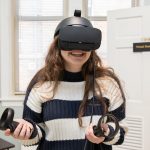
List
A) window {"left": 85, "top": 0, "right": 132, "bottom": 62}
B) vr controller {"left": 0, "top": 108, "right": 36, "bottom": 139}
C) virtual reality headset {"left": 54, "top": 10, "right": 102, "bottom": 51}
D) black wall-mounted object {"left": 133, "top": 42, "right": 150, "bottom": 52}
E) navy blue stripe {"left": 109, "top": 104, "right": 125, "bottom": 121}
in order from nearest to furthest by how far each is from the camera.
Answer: vr controller {"left": 0, "top": 108, "right": 36, "bottom": 139} → virtual reality headset {"left": 54, "top": 10, "right": 102, "bottom": 51} → navy blue stripe {"left": 109, "top": 104, "right": 125, "bottom": 121} → black wall-mounted object {"left": 133, "top": 42, "right": 150, "bottom": 52} → window {"left": 85, "top": 0, "right": 132, "bottom": 62}

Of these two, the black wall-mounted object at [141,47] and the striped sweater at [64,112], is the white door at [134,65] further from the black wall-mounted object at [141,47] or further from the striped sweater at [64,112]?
the striped sweater at [64,112]

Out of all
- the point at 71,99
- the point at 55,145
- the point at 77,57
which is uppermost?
the point at 77,57

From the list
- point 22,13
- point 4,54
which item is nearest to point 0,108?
point 4,54

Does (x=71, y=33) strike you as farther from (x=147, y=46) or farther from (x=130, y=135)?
(x=130, y=135)

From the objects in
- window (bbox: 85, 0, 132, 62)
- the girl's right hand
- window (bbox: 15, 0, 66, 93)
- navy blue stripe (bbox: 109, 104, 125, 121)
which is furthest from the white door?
the girl's right hand

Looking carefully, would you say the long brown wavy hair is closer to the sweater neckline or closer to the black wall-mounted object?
the sweater neckline

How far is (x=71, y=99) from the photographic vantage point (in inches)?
38.5

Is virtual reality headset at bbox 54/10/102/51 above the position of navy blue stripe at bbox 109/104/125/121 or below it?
above

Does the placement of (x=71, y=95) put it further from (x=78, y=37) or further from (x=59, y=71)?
(x=78, y=37)

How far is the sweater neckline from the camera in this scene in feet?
3.28

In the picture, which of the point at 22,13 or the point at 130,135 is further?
the point at 22,13

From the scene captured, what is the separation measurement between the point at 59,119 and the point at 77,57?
21cm

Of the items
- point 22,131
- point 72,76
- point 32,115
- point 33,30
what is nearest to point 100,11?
point 33,30

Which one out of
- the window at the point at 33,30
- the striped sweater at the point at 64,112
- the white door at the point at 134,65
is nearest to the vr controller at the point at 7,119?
the striped sweater at the point at 64,112
